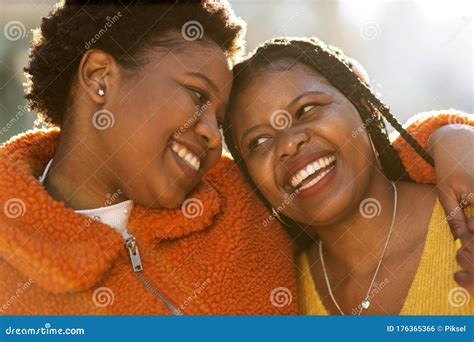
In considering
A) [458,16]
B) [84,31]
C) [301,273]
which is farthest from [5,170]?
[458,16]

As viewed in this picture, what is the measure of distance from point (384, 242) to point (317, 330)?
0.72 feet

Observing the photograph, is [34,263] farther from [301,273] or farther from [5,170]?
[301,273]

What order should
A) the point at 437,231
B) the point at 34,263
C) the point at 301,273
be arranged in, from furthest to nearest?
1. the point at 301,273
2. the point at 437,231
3. the point at 34,263

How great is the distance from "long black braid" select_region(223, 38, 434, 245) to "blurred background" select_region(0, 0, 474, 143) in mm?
107

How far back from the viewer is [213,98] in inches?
46.6

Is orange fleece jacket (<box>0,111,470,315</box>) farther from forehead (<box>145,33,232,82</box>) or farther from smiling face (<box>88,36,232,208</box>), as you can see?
forehead (<box>145,33,232,82</box>)

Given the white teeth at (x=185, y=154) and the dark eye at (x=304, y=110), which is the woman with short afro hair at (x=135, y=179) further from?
the dark eye at (x=304, y=110)

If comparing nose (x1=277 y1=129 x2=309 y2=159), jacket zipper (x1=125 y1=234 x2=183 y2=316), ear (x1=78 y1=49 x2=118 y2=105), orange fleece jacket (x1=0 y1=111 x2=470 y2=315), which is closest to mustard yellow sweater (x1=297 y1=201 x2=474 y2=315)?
orange fleece jacket (x1=0 y1=111 x2=470 y2=315)

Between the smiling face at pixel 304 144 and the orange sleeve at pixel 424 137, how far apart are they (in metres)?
0.08

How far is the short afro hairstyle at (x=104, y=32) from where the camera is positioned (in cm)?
117

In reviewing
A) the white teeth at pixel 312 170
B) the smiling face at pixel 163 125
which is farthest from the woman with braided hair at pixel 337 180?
the smiling face at pixel 163 125

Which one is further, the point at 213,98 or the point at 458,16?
the point at 458,16

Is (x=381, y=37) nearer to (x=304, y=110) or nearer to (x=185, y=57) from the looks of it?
(x=304, y=110)

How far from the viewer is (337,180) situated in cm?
118
